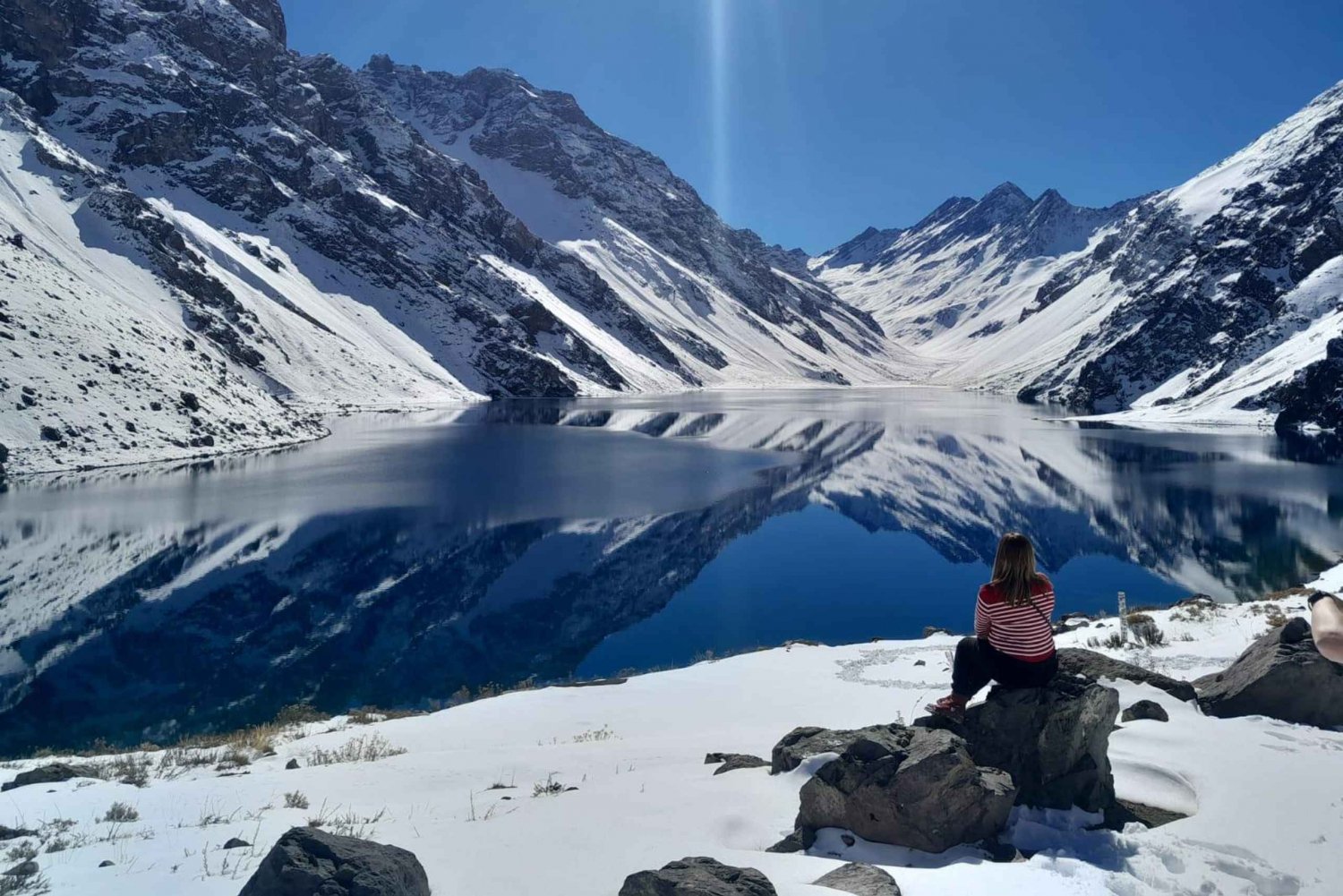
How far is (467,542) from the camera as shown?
35750 millimetres

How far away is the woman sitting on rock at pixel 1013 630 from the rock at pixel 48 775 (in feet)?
35.6

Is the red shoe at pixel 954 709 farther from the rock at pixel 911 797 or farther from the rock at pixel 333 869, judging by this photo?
the rock at pixel 333 869

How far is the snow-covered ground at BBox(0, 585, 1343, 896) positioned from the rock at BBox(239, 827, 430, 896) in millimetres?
414

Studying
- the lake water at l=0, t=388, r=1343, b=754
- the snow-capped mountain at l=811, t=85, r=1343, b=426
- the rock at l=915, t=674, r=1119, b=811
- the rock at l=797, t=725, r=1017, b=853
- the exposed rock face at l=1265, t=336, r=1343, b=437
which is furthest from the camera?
the snow-capped mountain at l=811, t=85, r=1343, b=426

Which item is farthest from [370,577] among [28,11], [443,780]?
[28,11]

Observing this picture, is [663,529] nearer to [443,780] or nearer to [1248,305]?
[443,780]

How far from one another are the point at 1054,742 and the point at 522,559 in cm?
2814

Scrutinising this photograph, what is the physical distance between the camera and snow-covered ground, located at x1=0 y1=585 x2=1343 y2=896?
6113 millimetres

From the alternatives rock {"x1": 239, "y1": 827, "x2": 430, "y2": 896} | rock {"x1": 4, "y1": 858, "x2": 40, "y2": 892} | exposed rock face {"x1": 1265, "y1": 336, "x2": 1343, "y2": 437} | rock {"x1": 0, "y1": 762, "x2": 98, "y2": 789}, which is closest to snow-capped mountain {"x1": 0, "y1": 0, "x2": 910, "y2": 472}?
rock {"x1": 0, "y1": 762, "x2": 98, "y2": 789}

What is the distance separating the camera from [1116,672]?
10289 millimetres

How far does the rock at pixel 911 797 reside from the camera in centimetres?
691

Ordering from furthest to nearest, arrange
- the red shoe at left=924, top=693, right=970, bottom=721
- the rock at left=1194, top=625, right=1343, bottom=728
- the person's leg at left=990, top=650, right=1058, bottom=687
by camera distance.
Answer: the rock at left=1194, top=625, right=1343, bottom=728 → the red shoe at left=924, top=693, right=970, bottom=721 → the person's leg at left=990, top=650, right=1058, bottom=687

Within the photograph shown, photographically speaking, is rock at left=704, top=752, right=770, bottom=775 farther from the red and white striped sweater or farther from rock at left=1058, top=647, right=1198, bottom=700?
rock at left=1058, top=647, right=1198, bottom=700

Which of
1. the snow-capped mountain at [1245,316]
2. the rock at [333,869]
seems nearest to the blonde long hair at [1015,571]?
the rock at [333,869]
